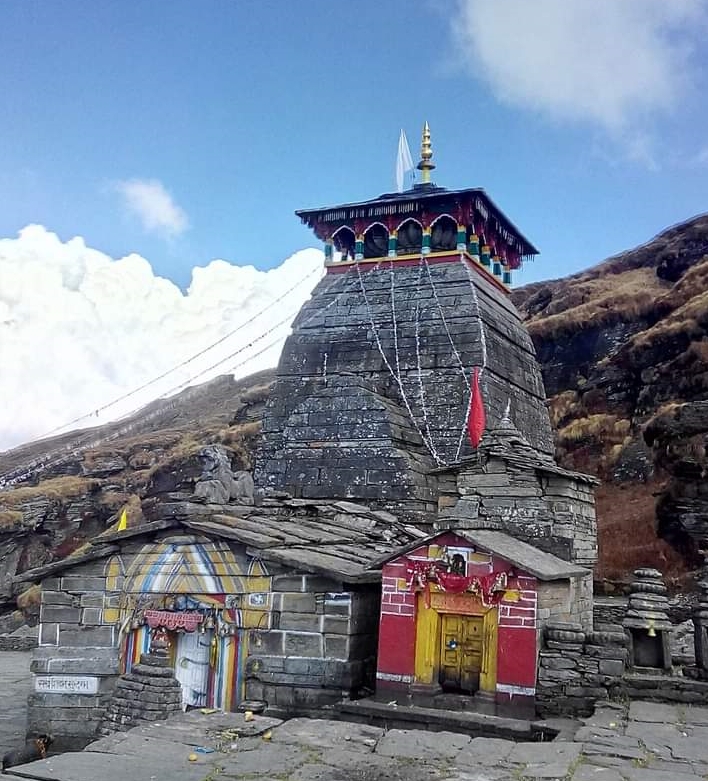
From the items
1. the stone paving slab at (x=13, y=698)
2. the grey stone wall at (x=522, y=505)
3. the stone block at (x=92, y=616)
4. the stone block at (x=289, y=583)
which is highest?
the grey stone wall at (x=522, y=505)

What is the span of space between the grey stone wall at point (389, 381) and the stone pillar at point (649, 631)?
6.35m

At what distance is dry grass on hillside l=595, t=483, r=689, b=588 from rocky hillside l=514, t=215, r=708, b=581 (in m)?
0.05

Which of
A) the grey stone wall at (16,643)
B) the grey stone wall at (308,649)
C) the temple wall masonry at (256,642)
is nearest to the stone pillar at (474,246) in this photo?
the temple wall masonry at (256,642)

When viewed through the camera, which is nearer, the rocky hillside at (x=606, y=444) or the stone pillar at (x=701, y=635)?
the stone pillar at (x=701, y=635)

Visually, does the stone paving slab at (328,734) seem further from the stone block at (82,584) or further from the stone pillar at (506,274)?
the stone pillar at (506,274)

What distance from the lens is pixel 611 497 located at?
30922mm

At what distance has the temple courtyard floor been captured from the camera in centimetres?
691

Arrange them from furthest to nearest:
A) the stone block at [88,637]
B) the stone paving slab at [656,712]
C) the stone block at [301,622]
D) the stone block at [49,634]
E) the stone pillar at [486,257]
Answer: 1. the stone pillar at [486,257]
2. the stone block at [49,634]
3. the stone block at [88,637]
4. the stone block at [301,622]
5. the stone paving slab at [656,712]

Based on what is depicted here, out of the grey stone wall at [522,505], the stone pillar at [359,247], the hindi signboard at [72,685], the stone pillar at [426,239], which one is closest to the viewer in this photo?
the hindi signboard at [72,685]

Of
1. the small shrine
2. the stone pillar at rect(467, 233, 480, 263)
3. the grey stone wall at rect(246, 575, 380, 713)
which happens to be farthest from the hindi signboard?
the stone pillar at rect(467, 233, 480, 263)

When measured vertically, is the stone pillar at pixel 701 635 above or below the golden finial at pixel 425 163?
below

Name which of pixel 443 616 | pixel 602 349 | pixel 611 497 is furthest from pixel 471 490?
pixel 602 349

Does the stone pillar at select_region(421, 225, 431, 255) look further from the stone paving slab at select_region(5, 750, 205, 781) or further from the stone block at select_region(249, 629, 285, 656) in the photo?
the stone paving slab at select_region(5, 750, 205, 781)

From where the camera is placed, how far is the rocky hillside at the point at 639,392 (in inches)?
962
